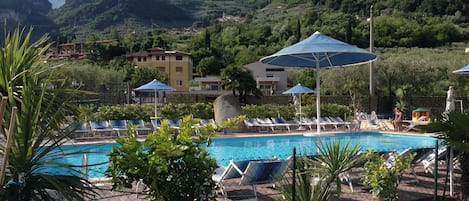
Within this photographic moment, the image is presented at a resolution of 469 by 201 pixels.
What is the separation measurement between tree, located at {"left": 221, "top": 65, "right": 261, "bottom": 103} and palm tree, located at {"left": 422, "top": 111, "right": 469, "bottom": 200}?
20575mm

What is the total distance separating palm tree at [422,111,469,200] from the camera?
5065 mm

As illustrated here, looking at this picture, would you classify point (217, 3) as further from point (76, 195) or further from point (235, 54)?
point (76, 195)

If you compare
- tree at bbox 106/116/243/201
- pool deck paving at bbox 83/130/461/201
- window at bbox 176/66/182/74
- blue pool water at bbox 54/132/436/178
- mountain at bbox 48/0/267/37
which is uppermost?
mountain at bbox 48/0/267/37

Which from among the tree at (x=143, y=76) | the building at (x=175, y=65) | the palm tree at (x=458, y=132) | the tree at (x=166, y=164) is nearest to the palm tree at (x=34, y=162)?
the tree at (x=166, y=164)

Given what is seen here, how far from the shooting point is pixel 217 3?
186 meters

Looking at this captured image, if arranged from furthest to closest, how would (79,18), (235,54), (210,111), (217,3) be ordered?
1. (217,3)
2. (79,18)
3. (235,54)
4. (210,111)

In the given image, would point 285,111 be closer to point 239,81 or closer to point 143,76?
point 239,81

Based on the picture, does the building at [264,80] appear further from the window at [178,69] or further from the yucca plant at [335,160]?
the yucca plant at [335,160]

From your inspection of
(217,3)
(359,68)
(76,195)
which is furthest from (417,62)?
(217,3)

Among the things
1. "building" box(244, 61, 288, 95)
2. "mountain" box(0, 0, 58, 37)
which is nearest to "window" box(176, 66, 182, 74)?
"building" box(244, 61, 288, 95)

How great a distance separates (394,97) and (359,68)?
142 inches

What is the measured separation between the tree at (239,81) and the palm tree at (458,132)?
2058 centimetres

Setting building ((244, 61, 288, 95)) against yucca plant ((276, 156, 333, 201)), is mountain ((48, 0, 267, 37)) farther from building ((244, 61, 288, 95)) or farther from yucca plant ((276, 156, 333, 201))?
yucca plant ((276, 156, 333, 201))

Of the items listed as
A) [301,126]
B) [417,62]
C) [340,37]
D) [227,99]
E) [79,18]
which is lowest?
[301,126]
